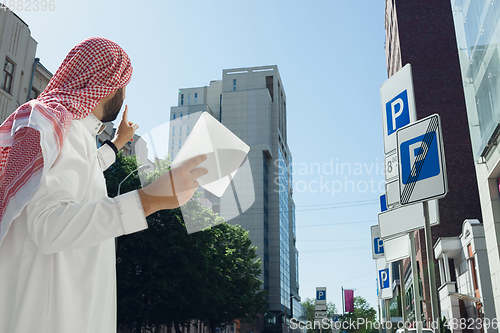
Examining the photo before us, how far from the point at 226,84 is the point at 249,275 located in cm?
7489

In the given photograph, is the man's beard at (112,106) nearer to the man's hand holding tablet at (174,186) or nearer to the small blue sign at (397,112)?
the man's hand holding tablet at (174,186)

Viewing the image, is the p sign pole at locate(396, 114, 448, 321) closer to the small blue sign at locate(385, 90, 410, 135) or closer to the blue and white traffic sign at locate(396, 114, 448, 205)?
the blue and white traffic sign at locate(396, 114, 448, 205)

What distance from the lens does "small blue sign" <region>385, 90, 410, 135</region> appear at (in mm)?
4461

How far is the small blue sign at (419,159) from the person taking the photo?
3576 millimetres

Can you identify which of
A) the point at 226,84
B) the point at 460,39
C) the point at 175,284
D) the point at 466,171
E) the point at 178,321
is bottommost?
the point at 178,321

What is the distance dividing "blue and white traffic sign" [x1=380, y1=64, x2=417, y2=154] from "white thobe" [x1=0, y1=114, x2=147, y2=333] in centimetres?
349

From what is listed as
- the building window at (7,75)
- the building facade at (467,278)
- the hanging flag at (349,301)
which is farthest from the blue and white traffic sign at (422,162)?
the hanging flag at (349,301)

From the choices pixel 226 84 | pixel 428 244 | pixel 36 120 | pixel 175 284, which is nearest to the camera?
pixel 36 120

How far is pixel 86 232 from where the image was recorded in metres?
1.39

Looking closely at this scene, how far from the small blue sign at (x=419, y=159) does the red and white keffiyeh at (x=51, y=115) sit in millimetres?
2585

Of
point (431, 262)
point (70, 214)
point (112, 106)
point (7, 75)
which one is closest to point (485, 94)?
point (431, 262)

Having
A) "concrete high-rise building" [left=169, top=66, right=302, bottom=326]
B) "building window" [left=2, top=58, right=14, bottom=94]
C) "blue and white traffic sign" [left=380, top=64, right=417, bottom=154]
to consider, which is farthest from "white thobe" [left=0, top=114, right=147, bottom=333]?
"concrete high-rise building" [left=169, top=66, right=302, bottom=326]

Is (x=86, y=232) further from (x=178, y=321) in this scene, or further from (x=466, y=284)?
(x=466, y=284)

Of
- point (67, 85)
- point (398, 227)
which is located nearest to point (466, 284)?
point (398, 227)
